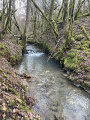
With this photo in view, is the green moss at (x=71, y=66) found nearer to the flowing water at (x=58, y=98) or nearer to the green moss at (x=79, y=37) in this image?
the flowing water at (x=58, y=98)

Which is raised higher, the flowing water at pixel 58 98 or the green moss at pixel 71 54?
the green moss at pixel 71 54

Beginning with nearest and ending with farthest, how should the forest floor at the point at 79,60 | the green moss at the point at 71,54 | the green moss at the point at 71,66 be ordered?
the forest floor at the point at 79,60, the green moss at the point at 71,66, the green moss at the point at 71,54

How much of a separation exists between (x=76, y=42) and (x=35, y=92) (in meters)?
6.74

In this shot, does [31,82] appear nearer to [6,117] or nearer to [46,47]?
[6,117]

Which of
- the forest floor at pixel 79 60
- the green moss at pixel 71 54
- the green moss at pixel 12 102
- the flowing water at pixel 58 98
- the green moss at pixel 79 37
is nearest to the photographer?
the green moss at pixel 12 102

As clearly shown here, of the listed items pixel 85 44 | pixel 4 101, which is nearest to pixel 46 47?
pixel 85 44

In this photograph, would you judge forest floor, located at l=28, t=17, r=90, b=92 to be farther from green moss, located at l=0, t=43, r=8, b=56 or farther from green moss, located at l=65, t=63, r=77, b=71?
green moss, located at l=0, t=43, r=8, b=56

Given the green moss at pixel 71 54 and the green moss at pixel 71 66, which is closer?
the green moss at pixel 71 66

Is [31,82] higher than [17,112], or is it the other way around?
[17,112]

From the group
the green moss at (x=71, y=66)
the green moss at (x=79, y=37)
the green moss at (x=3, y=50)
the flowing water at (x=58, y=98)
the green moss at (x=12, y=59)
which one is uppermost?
the green moss at (x=79, y=37)

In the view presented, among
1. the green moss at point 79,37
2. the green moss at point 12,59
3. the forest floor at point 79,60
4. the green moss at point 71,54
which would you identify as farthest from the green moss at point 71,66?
the green moss at point 12,59

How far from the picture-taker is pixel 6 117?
316cm

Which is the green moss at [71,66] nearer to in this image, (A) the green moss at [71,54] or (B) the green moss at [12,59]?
(A) the green moss at [71,54]

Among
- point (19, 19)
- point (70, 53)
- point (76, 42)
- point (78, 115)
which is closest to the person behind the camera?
point (78, 115)
